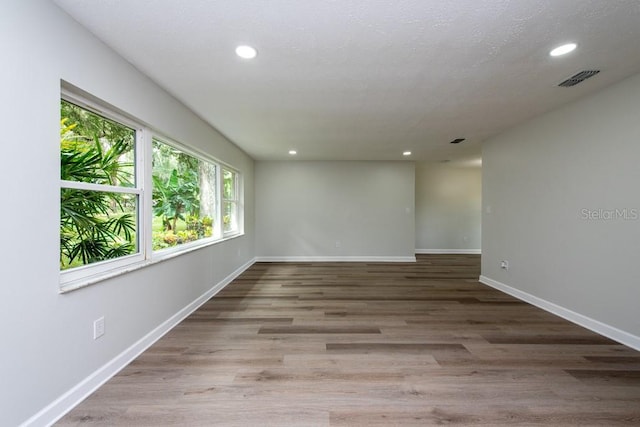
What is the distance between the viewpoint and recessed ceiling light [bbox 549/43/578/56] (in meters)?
1.89

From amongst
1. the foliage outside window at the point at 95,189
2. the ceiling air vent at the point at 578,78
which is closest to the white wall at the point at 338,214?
the ceiling air vent at the point at 578,78

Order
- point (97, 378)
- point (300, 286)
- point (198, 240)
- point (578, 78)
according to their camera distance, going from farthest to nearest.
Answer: point (300, 286)
point (198, 240)
point (578, 78)
point (97, 378)

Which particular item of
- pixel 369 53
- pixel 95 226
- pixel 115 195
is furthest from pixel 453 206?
pixel 95 226

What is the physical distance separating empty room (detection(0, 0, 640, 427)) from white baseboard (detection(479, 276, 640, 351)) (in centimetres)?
3

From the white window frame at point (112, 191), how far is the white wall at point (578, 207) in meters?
4.28

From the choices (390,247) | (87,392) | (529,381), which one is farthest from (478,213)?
Result: (87,392)

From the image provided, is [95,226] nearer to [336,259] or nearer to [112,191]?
[112,191]

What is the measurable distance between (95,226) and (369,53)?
2.35 metres

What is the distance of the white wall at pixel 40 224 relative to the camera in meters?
1.31

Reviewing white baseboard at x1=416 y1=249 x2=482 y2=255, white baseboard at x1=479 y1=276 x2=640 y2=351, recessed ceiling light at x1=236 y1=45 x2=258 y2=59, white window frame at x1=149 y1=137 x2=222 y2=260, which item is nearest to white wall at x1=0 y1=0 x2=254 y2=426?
white window frame at x1=149 y1=137 x2=222 y2=260

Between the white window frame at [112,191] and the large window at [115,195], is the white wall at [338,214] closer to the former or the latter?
the large window at [115,195]

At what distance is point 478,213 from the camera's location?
7.56 metres

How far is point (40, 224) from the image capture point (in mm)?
1468

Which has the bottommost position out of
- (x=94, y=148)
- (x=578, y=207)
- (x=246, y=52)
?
(x=578, y=207)
